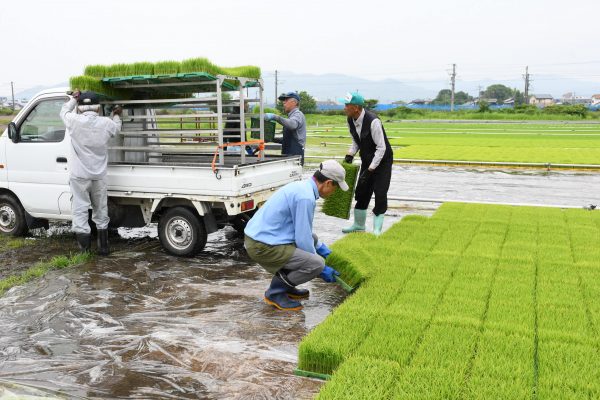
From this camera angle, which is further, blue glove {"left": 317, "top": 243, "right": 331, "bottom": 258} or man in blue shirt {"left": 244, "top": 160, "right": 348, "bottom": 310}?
blue glove {"left": 317, "top": 243, "right": 331, "bottom": 258}

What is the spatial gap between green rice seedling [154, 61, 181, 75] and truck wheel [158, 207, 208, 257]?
1628 millimetres

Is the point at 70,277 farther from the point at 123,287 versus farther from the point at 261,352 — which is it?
the point at 261,352

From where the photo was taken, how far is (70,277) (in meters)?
6.09

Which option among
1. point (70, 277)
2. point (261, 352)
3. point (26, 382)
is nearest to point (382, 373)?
point (261, 352)

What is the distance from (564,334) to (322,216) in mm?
5585

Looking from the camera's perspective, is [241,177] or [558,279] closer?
[558,279]

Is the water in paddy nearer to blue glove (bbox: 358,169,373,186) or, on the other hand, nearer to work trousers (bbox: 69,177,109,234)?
work trousers (bbox: 69,177,109,234)

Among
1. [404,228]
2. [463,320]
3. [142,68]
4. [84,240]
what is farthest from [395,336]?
[142,68]

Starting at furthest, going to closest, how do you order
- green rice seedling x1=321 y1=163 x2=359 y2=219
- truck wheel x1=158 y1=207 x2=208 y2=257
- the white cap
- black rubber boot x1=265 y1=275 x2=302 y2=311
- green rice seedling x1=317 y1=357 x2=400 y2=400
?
1. green rice seedling x1=321 y1=163 x2=359 y2=219
2. truck wheel x1=158 y1=207 x2=208 y2=257
3. black rubber boot x1=265 y1=275 x2=302 y2=311
4. the white cap
5. green rice seedling x1=317 y1=357 x2=400 y2=400

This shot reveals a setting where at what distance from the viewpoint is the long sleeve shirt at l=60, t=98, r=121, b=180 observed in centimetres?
661

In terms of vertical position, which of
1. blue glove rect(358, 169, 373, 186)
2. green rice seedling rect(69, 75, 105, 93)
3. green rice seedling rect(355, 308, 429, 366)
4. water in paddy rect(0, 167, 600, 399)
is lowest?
water in paddy rect(0, 167, 600, 399)

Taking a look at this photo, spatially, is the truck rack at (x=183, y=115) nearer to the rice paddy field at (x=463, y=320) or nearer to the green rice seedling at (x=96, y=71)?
the green rice seedling at (x=96, y=71)

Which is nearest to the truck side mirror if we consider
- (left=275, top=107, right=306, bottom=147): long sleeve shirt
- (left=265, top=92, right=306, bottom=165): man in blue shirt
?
(left=265, top=92, right=306, bottom=165): man in blue shirt

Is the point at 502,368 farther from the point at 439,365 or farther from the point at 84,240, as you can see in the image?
the point at 84,240
